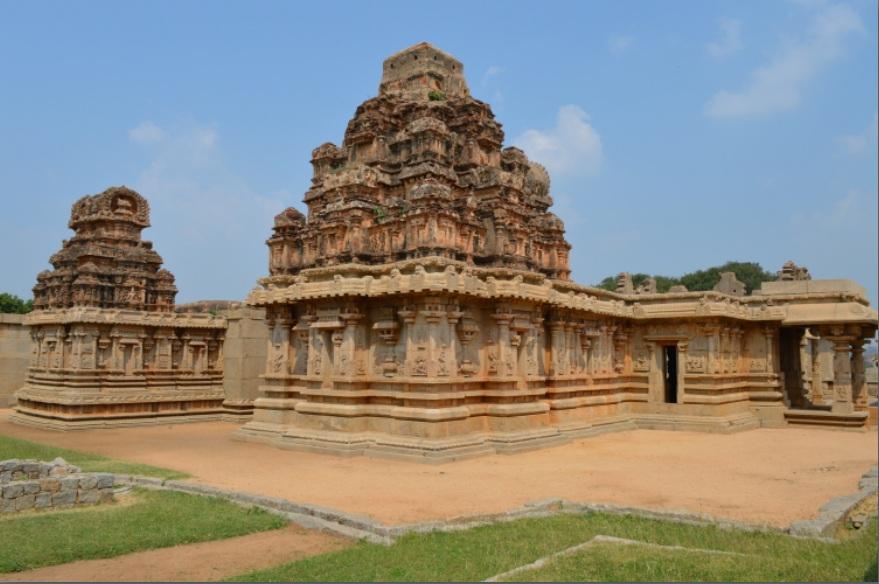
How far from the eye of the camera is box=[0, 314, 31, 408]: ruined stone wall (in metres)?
31.5

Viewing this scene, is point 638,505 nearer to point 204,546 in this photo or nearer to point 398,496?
point 398,496

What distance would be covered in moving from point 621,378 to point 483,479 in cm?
1198

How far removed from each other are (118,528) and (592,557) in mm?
5984

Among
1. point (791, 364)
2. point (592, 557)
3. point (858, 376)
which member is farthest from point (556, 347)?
point (592, 557)

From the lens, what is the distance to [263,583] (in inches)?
264

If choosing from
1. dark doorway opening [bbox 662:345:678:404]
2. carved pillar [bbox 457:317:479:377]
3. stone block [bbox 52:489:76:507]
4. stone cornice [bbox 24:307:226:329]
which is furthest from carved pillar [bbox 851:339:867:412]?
stone cornice [bbox 24:307:226:329]

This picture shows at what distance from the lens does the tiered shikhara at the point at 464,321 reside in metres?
16.5

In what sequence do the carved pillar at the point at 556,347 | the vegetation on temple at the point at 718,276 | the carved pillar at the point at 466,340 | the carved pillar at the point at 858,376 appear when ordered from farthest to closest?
the vegetation on temple at the point at 718,276, the carved pillar at the point at 858,376, the carved pillar at the point at 556,347, the carved pillar at the point at 466,340

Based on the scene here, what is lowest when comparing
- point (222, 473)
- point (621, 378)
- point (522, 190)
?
point (222, 473)

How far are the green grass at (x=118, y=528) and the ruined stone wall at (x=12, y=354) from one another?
2565 centimetres

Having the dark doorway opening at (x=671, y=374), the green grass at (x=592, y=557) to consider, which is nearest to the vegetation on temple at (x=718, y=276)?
the dark doorway opening at (x=671, y=374)

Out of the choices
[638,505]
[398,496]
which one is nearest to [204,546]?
[398,496]

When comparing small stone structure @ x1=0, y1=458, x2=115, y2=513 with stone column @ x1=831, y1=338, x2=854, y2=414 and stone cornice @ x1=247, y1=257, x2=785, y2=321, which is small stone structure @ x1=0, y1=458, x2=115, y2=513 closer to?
stone cornice @ x1=247, y1=257, x2=785, y2=321

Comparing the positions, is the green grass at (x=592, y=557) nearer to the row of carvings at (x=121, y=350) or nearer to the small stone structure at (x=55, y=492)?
the small stone structure at (x=55, y=492)
